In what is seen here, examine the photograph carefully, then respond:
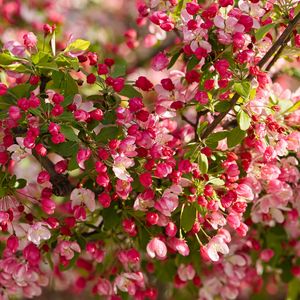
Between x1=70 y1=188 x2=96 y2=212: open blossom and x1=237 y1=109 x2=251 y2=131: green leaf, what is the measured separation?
1.21 feet

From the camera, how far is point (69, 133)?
1.40 metres

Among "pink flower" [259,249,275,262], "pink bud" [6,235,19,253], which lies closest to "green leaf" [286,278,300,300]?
"pink flower" [259,249,275,262]

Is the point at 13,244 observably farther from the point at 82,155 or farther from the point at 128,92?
the point at 128,92

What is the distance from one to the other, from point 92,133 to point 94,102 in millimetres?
121

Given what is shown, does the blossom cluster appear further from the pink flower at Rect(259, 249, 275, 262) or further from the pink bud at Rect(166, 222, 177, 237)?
the pink flower at Rect(259, 249, 275, 262)

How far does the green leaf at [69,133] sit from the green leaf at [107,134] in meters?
0.07

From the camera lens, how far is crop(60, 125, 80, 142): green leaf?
139cm

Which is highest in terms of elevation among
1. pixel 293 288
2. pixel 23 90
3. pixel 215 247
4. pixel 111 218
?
pixel 23 90

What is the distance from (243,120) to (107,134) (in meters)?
0.28

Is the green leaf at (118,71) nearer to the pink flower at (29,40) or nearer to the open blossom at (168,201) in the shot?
the pink flower at (29,40)

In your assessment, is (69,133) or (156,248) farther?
(156,248)

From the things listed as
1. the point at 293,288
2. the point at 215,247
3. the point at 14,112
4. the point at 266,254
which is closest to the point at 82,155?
the point at 14,112

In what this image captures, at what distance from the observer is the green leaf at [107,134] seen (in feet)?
4.82

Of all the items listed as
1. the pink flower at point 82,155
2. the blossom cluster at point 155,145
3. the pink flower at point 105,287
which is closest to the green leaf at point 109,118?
the blossom cluster at point 155,145
